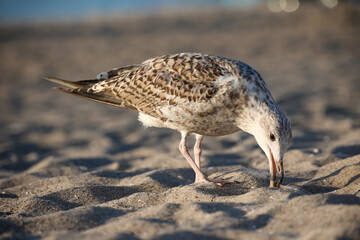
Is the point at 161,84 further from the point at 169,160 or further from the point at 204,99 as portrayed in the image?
→ the point at 169,160

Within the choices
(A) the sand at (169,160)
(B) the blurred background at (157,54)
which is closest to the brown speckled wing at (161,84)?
(A) the sand at (169,160)

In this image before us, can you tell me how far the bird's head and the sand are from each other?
0.30 m

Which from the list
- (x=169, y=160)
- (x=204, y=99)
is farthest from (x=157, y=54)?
(x=204, y=99)

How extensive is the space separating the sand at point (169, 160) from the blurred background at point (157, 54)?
5 cm

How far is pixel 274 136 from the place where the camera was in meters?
3.96

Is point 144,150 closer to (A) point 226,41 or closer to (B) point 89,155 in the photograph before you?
(B) point 89,155

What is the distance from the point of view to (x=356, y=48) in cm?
1617

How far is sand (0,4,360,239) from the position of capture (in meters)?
2.98

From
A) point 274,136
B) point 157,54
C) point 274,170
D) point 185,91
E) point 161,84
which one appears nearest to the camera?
point 274,136

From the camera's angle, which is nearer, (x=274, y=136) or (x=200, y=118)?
(x=274, y=136)

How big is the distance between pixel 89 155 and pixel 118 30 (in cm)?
1905

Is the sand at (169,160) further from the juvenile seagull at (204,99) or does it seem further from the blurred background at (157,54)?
the juvenile seagull at (204,99)

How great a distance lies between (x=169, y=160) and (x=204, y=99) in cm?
179

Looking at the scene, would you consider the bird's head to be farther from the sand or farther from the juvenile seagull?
the sand
